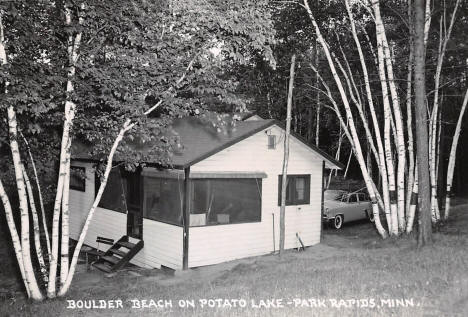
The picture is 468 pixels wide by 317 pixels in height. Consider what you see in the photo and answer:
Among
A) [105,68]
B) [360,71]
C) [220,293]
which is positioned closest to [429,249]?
[220,293]

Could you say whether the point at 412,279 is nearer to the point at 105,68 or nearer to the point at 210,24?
the point at 210,24

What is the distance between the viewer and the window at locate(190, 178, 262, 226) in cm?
1281

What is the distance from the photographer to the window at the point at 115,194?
50.1ft

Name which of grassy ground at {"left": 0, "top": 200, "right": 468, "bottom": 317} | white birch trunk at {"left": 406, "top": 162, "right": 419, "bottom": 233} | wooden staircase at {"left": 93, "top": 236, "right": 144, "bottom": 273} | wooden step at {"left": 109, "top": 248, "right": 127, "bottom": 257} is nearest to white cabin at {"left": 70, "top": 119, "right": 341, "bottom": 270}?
wooden staircase at {"left": 93, "top": 236, "right": 144, "bottom": 273}

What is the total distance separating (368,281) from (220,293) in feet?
9.80

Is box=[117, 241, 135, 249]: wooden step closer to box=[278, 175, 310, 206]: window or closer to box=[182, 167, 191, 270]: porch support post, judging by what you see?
box=[182, 167, 191, 270]: porch support post

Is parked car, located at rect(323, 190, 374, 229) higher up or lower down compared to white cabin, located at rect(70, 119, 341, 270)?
lower down

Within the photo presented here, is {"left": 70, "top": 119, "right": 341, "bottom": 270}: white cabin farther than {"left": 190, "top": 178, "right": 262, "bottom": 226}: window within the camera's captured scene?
No

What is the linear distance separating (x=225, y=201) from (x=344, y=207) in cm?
906

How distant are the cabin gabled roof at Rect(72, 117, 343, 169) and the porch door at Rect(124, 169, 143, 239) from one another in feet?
3.71

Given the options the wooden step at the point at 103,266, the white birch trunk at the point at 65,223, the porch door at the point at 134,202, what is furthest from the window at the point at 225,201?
the white birch trunk at the point at 65,223

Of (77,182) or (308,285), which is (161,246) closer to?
(308,285)

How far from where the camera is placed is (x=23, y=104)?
356 inches

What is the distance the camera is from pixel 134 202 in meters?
14.7
